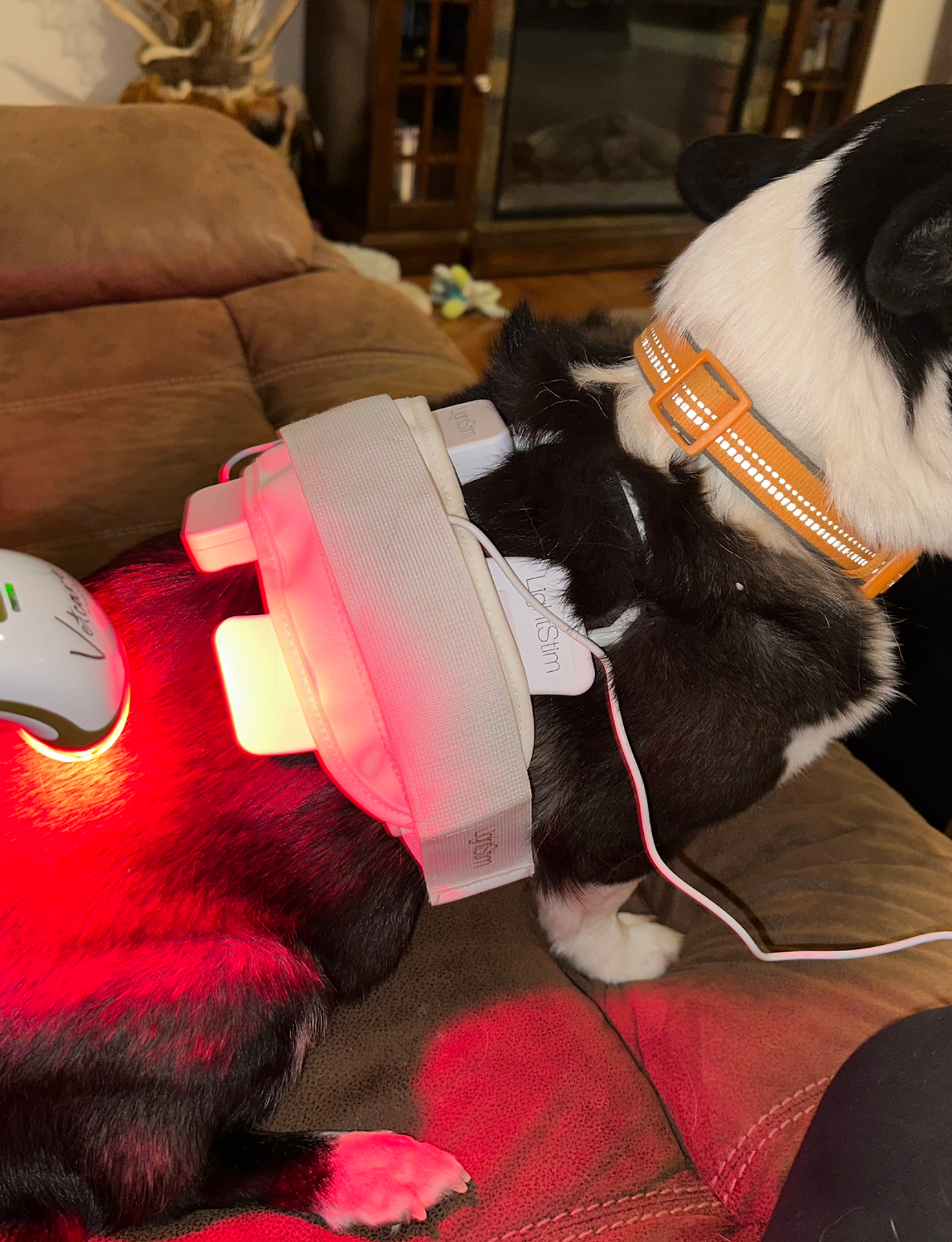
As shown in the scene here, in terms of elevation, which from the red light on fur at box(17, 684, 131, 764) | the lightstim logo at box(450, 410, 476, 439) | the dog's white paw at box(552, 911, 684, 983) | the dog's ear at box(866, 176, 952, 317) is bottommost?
the dog's white paw at box(552, 911, 684, 983)

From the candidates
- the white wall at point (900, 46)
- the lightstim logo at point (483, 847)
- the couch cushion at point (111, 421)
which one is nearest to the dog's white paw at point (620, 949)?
the lightstim logo at point (483, 847)

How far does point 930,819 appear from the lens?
152cm

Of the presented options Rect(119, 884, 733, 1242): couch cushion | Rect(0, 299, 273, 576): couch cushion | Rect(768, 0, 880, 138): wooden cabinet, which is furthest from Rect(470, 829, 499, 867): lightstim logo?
Rect(768, 0, 880, 138): wooden cabinet

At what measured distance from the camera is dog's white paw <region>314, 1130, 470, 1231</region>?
36.6 inches

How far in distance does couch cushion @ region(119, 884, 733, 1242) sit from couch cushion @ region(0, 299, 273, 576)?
918 mm

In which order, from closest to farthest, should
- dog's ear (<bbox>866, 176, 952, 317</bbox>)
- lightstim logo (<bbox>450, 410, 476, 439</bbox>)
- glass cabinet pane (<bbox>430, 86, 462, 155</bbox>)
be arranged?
dog's ear (<bbox>866, 176, 952, 317</bbox>)
lightstim logo (<bbox>450, 410, 476, 439</bbox>)
glass cabinet pane (<bbox>430, 86, 462, 155</bbox>)

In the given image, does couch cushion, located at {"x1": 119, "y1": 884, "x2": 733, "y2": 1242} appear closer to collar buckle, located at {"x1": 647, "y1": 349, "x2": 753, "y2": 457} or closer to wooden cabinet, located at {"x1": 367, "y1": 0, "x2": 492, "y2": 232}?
collar buckle, located at {"x1": 647, "y1": 349, "x2": 753, "y2": 457}

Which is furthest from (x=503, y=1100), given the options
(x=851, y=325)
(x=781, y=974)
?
(x=851, y=325)

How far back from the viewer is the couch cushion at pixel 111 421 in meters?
1.58

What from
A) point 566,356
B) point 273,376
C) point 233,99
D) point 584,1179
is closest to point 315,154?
point 233,99

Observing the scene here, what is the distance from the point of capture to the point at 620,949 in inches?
48.2

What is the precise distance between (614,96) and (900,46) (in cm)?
156

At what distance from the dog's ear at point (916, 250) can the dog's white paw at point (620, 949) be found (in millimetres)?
813

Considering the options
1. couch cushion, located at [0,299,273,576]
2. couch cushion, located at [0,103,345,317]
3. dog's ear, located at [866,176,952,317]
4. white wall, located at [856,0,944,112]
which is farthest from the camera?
white wall, located at [856,0,944,112]
